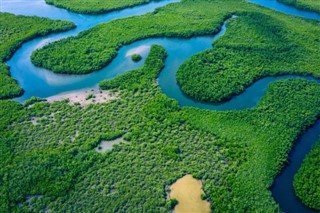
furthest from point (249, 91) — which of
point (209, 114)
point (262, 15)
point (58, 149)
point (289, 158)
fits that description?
point (58, 149)

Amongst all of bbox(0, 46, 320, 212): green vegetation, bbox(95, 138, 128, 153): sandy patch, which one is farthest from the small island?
bbox(95, 138, 128, 153): sandy patch

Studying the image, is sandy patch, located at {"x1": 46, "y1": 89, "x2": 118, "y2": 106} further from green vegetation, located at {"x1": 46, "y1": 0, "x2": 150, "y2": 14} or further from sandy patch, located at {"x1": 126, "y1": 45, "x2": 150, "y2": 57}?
green vegetation, located at {"x1": 46, "y1": 0, "x2": 150, "y2": 14}

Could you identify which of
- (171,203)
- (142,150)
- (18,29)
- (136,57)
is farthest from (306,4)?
(18,29)

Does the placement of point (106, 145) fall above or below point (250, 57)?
below

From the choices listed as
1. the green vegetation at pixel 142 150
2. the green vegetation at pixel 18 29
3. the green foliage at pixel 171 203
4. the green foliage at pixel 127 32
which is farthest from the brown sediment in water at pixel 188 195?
the green vegetation at pixel 18 29

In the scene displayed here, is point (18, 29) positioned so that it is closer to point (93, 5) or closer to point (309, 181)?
point (93, 5)
